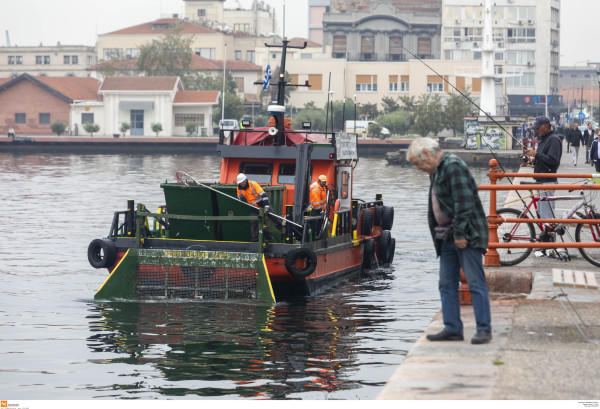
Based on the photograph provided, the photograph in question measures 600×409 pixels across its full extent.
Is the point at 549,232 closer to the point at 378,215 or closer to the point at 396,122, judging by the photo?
the point at 378,215

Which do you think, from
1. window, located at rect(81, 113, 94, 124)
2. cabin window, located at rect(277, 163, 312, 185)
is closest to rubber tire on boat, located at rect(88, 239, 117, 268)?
cabin window, located at rect(277, 163, 312, 185)

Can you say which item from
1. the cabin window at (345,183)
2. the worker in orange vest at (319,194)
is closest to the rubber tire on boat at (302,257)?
Result: the worker in orange vest at (319,194)

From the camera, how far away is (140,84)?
110 metres

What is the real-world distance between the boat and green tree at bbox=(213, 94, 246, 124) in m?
89.4

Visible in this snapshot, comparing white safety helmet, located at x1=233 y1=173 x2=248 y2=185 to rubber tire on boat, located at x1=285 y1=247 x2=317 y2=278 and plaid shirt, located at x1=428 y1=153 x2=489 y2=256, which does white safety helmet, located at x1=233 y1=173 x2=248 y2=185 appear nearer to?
rubber tire on boat, located at x1=285 y1=247 x2=317 y2=278

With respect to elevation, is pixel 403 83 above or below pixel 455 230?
above

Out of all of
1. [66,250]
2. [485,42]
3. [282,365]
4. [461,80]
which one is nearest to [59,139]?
[485,42]

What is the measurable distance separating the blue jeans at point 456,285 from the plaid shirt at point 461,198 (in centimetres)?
15

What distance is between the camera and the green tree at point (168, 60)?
125 m

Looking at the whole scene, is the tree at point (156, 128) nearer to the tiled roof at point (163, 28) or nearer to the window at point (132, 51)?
the tiled roof at point (163, 28)

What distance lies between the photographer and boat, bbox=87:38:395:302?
1747 centimetres

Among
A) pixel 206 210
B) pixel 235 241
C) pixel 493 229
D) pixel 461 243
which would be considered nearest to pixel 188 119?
pixel 206 210

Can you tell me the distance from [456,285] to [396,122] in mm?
102078

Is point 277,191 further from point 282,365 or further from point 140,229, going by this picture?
point 282,365
